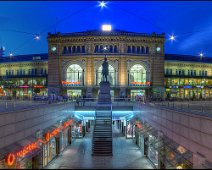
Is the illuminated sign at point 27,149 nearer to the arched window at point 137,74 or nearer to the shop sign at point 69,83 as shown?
the shop sign at point 69,83

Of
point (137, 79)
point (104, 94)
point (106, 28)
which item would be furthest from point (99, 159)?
point (106, 28)

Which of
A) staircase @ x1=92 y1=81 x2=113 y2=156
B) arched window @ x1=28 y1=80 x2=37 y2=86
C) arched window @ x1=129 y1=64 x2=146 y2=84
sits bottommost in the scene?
staircase @ x1=92 y1=81 x2=113 y2=156

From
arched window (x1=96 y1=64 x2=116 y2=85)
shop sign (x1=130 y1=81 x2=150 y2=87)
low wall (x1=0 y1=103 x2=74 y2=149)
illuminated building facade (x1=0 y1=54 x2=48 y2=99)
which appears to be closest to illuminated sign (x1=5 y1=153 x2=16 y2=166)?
low wall (x1=0 y1=103 x2=74 y2=149)

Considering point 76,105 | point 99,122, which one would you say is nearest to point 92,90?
point 76,105

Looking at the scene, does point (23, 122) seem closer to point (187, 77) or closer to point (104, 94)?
point (104, 94)

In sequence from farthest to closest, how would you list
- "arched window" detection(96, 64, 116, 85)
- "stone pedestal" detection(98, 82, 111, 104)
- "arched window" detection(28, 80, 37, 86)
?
"arched window" detection(28, 80, 37, 86)
"arched window" detection(96, 64, 116, 85)
"stone pedestal" detection(98, 82, 111, 104)

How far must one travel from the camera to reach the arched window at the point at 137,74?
96.2 metres

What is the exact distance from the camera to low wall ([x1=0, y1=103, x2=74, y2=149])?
22062 mm

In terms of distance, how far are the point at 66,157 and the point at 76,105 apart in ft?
64.3

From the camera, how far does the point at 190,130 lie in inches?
889

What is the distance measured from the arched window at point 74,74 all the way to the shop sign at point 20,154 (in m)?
67.5

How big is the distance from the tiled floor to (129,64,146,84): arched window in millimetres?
46356

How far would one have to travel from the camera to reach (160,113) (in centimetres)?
3334

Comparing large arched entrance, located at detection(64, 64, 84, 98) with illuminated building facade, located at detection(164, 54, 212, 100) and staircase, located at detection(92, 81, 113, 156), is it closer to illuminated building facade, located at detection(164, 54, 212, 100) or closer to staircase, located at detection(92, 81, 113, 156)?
illuminated building facade, located at detection(164, 54, 212, 100)
